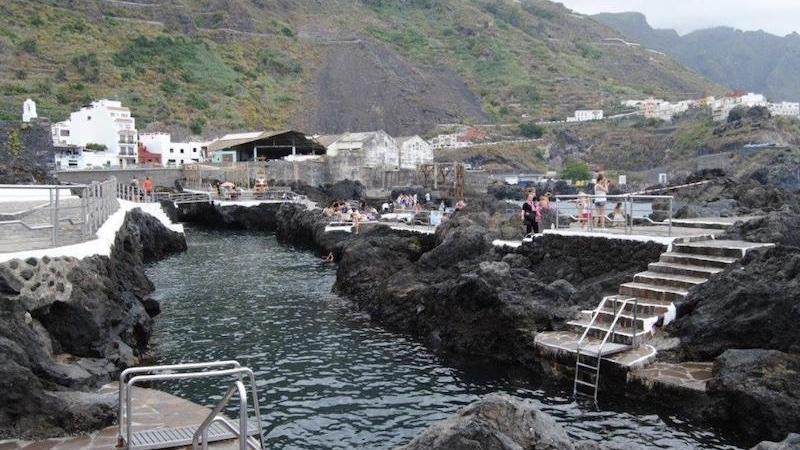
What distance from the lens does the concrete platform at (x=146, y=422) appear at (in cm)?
822

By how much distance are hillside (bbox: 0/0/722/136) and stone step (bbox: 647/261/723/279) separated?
8332 cm

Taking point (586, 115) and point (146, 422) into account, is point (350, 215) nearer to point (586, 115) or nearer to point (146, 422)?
point (146, 422)

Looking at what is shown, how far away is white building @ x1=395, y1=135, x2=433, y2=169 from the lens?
298ft

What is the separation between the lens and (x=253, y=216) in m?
57.7

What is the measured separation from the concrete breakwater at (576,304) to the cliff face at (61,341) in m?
7.90

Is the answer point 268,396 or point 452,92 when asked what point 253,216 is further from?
point 452,92

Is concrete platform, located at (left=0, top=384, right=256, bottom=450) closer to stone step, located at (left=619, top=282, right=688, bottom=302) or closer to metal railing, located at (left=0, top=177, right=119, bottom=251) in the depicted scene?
metal railing, located at (left=0, top=177, right=119, bottom=251)

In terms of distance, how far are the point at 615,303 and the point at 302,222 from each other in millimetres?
33309

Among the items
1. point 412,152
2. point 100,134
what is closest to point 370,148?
point 412,152

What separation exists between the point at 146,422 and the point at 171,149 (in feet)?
270

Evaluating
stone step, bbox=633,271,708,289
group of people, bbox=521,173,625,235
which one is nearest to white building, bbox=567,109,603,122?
group of people, bbox=521,173,625,235

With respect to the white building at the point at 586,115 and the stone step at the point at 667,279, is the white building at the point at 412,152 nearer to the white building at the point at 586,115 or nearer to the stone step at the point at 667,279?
the white building at the point at 586,115

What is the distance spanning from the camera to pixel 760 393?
11.0 metres

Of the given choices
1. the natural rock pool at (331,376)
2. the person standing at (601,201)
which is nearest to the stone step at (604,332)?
the natural rock pool at (331,376)
